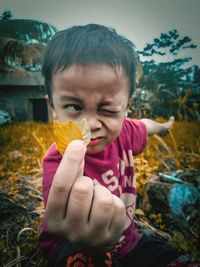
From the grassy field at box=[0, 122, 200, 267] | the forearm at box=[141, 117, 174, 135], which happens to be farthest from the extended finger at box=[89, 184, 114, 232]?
the forearm at box=[141, 117, 174, 135]

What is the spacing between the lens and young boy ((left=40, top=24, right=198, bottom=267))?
457 millimetres

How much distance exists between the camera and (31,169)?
108 centimetres

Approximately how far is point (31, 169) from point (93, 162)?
14.4 inches

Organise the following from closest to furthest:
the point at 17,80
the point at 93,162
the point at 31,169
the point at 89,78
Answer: the point at 89,78 → the point at 93,162 → the point at 17,80 → the point at 31,169

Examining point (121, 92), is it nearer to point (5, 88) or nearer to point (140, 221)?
point (5, 88)

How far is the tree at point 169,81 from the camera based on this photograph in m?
0.95

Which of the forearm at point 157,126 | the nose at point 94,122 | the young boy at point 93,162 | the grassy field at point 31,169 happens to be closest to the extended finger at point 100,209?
the young boy at point 93,162

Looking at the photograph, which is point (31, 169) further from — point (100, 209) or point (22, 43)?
point (100, 209)

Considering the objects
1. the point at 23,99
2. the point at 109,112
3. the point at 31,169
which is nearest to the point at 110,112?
the point at 109,112

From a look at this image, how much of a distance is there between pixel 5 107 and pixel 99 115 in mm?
419

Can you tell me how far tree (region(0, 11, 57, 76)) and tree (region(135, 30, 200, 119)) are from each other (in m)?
0.32

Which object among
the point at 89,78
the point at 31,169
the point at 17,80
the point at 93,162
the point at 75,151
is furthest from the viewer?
the point at 31,169

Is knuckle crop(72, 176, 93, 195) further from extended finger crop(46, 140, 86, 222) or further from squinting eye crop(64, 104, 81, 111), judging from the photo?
squinting eye crop(64, 104, 81, 111)

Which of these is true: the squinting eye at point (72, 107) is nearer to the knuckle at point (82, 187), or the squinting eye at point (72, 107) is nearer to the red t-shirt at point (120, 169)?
the red t-shirt at point (120, 169)
